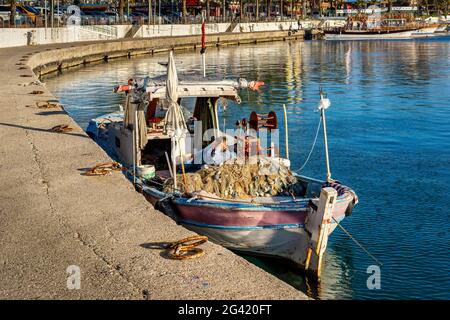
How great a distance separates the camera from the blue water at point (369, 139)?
15148 mm

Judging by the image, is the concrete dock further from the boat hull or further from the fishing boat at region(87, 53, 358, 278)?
the boat hull

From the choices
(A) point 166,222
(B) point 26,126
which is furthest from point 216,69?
(A) point 166,222

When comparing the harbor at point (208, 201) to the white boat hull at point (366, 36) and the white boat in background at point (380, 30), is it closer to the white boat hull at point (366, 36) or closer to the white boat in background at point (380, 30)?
the white boat hull at point (366, 36)

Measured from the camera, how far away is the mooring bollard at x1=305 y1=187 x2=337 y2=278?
13469 mm

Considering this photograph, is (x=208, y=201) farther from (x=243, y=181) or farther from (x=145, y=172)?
(x=145, y=172)

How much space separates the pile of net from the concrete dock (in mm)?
1836

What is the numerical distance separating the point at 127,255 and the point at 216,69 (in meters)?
52.0

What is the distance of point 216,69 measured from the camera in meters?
62.1

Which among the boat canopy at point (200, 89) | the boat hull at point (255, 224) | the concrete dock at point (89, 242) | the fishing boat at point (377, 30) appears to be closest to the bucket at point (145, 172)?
the concrete dock at point (89, 242)

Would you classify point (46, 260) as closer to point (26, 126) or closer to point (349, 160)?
point (26, 126)

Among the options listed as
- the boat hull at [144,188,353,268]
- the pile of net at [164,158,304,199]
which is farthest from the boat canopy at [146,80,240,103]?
the boat hull at [144,188,353,268]

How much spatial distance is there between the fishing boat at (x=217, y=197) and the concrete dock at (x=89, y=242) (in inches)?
46.0
